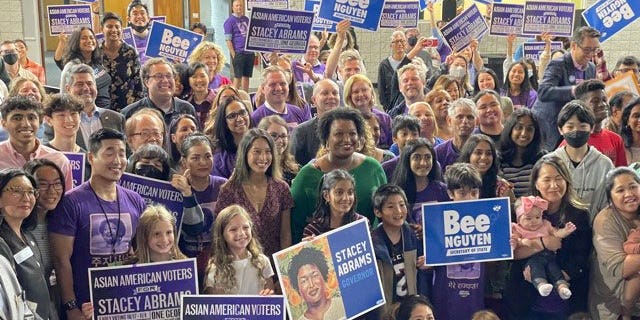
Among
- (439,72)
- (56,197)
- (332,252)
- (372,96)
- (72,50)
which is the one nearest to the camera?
(56,197)

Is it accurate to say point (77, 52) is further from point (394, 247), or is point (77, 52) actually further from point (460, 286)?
point (460, 286)

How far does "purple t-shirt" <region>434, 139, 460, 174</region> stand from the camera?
19.2ft

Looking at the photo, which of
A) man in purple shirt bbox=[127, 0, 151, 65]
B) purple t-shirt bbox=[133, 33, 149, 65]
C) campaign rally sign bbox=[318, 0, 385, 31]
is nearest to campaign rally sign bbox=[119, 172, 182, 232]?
campaign rally sign bbox=[318, 0, 385, 31]

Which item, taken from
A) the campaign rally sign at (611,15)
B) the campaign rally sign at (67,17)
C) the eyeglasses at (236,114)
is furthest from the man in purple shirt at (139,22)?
the campaign rally sign at (611,15)

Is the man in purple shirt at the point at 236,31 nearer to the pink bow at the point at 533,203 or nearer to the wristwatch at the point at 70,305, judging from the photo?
the pink bow at the point at 533,203

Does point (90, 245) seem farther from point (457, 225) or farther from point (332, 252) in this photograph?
point (457, 225)

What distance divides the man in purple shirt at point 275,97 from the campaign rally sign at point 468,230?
2029 mm

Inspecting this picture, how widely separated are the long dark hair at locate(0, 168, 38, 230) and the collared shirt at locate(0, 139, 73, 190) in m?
0.60

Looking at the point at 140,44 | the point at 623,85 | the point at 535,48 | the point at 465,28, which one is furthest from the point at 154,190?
the point at 535,48

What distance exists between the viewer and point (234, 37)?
12953 mm

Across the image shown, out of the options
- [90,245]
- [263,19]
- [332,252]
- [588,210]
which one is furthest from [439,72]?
[90,245]

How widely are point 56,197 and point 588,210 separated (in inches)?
117

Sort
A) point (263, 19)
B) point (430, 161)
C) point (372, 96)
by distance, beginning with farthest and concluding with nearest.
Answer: point (263, 19) < point (372, 96) < point (430, 161)

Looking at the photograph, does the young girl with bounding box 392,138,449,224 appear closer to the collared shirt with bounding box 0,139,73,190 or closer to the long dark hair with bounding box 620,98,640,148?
the long dark hair with bounding box 620,98,640,148
